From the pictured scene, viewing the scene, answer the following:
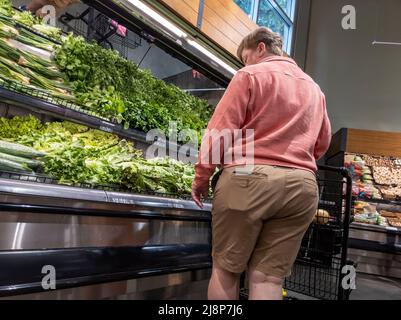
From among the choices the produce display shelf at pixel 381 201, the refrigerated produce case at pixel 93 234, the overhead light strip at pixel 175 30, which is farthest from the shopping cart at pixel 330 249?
the produce display shelf at pixel 381 201

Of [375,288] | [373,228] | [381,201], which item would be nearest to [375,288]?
[375,288]

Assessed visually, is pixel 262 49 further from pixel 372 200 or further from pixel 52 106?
pixel 372 200

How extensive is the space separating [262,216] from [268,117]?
0.46 m

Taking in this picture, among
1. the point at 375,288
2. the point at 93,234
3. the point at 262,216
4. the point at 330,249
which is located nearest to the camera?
the point at 262,216

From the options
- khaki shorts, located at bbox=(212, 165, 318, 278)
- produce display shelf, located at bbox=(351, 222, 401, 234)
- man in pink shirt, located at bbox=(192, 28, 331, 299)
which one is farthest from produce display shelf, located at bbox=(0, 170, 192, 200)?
produce display shelf, located at bbox=(351, 222, 401, 234)

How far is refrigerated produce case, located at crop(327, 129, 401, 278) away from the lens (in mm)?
6023

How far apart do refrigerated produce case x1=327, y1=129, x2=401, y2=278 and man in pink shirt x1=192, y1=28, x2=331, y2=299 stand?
491 cm

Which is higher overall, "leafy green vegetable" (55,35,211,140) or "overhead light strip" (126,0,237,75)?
"overhead light strip" (126,0,237,75)

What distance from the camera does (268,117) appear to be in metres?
1.79

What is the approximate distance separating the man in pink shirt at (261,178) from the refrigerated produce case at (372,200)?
4914 millimetres

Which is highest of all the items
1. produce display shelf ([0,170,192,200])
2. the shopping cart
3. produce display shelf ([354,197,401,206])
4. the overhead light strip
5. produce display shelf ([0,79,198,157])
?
the overhead light strip

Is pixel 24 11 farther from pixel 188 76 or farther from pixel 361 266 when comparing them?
pixel 361 266

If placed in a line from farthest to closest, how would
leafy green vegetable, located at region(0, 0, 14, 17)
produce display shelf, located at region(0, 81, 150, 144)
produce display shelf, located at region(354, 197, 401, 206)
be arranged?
produce display shelf, located at region(354, 197, 401, 206) < leafy green vegetable, located at region(0, 0, 14, 17) < produce display shelf, located at region(0, 81, 150, 144)

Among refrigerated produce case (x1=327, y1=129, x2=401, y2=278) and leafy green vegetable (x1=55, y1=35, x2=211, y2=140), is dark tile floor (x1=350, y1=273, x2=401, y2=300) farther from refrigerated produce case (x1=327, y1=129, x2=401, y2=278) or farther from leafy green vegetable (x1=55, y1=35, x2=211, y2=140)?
leafy green vegetable (x1=55, y1=35, x2=211, y2=140)
